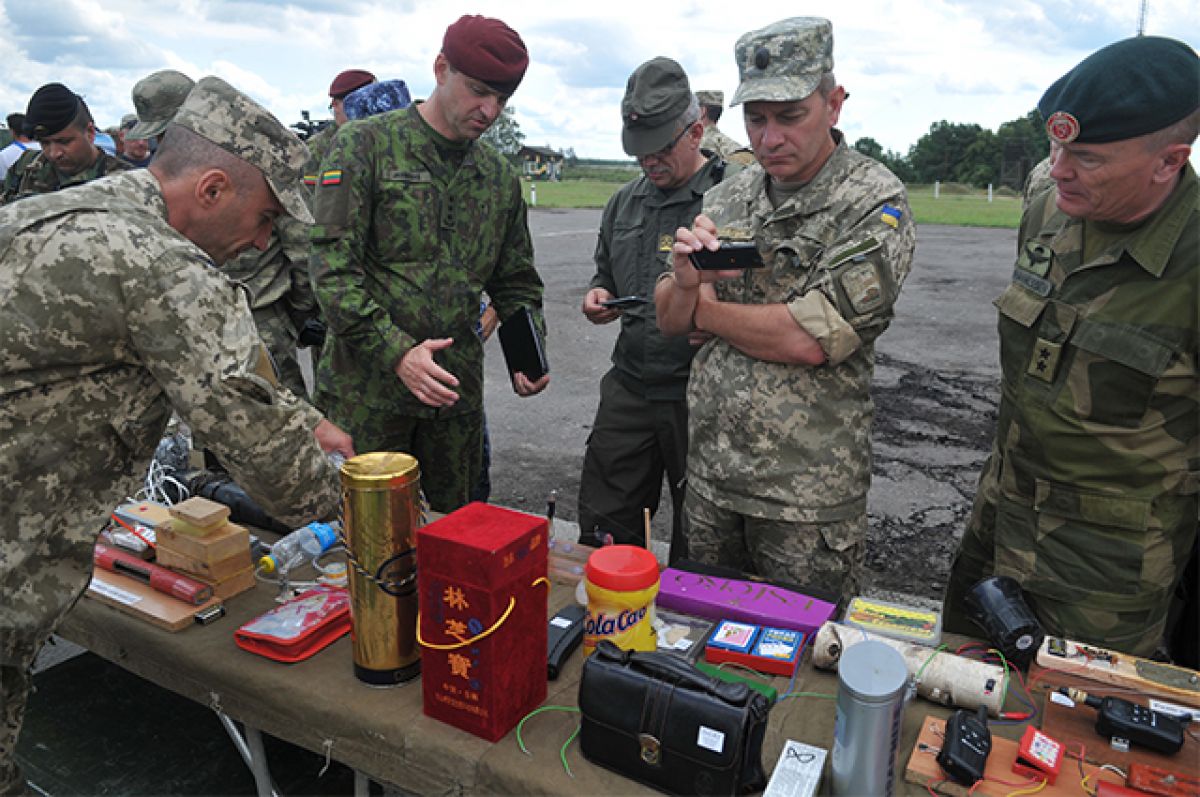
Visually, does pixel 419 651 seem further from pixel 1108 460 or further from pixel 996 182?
pixel 996 182

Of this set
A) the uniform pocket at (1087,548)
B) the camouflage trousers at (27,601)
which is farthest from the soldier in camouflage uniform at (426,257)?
the uniform pocket at (1087,548)

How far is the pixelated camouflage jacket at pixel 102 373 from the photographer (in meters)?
1.60

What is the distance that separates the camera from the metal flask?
131 centimetres

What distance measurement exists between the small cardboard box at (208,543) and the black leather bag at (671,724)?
3.87 feet

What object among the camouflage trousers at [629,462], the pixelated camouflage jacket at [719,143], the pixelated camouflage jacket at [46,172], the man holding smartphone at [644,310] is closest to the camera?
the man holding smartphone at [644,310]

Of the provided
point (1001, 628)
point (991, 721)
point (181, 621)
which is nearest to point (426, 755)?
point (181, 621)

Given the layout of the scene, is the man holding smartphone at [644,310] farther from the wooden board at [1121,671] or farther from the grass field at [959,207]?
the grass field at [959,207]

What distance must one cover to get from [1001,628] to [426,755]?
4.14ft

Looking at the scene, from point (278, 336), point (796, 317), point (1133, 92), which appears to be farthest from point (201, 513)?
point (1133, 92)

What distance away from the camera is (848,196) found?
2352 millimetres

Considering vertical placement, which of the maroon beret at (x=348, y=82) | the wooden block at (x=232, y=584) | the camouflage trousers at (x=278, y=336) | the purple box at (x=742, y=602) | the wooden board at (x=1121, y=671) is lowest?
the wooden block at (x=232, y=584)

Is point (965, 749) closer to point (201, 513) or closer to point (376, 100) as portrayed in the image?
point (201, 513)

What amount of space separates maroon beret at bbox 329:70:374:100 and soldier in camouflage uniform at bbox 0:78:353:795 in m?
4.18

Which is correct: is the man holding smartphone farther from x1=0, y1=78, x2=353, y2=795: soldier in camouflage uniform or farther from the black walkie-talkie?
the black walkie-talkie
